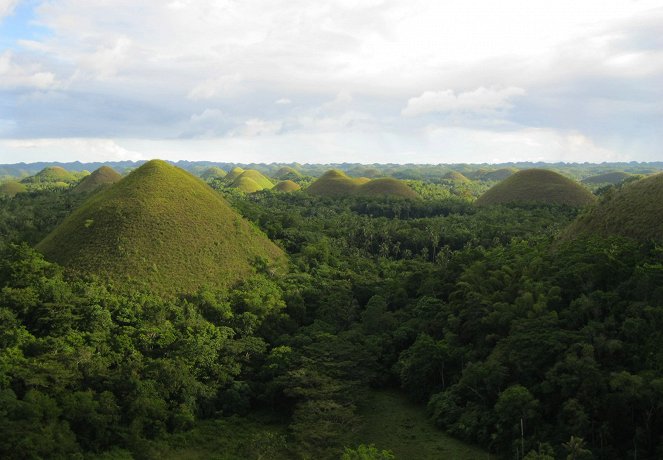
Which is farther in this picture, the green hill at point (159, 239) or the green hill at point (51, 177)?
the green hill at point (51, 177)

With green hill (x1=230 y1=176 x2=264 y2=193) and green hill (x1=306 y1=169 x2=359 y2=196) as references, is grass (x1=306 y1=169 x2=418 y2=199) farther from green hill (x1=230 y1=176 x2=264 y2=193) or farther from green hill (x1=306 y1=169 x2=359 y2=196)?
Answer: green hill (x1=230 y1=176 x2=264 y2=193)

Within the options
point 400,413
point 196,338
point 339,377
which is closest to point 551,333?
point 400,413

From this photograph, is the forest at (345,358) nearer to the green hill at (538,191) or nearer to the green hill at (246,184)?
the green hill at (538,191)

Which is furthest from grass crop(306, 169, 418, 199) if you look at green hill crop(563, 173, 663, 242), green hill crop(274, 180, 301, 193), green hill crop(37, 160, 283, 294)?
green hill crop(563, 173, 663, 242)

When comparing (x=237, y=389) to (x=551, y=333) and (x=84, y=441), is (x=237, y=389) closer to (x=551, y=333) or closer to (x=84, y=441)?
(x=84, y=441)

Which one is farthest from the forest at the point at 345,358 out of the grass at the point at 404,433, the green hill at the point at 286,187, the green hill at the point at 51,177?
the green hill at the point at 51,177

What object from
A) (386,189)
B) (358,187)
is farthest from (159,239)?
(358,187)
